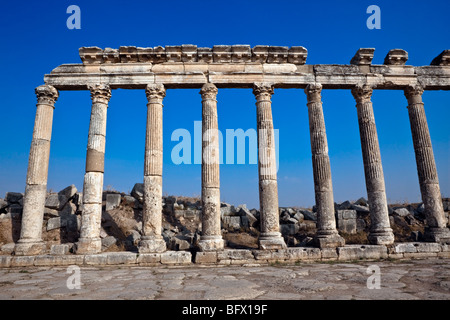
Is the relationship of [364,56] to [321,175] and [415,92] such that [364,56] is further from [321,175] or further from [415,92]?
[321,175]

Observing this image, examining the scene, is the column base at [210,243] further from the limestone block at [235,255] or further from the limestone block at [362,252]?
the limestone block at [362,252]

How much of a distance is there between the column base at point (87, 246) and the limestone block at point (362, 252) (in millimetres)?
9347

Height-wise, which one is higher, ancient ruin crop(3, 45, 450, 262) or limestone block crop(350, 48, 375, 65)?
limestone block crop(350, 48, 375, 65)

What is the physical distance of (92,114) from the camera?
12.0 meters

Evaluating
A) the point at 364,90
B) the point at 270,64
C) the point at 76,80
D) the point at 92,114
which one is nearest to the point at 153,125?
the point at 92,114

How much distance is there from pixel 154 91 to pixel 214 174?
4528 millimetres

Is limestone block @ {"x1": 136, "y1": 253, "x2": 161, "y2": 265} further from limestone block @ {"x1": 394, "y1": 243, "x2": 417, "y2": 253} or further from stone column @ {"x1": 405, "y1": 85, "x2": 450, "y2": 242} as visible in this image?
stone column @ {"x1": 405, "y1": 85, "x2": 450, "y2": 242}

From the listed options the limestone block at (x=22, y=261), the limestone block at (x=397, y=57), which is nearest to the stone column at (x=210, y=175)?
the limestone block at (x=22, y=261)

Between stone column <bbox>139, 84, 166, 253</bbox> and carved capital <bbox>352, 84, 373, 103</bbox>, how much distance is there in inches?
348

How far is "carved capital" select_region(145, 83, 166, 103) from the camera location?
1214 centimetres

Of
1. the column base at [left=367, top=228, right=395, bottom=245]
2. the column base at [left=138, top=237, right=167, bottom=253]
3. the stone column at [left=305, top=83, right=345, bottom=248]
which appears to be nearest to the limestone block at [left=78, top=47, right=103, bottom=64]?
the column base at [left=138, top=237, right=167, bottom=253]

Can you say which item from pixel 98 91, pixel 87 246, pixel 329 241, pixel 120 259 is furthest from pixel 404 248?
pixel 98 91

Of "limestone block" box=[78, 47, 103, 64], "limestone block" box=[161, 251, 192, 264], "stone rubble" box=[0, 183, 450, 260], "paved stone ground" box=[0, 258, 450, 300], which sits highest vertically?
"limestone block" box=[78, 47, 103, 64]

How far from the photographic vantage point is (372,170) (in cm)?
1209
